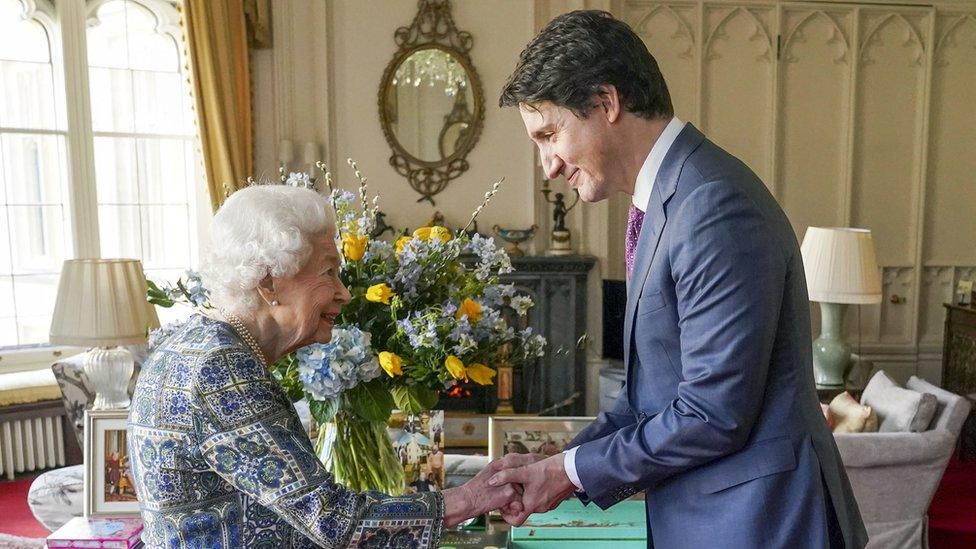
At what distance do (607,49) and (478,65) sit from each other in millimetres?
4787

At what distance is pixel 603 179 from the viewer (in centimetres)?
145

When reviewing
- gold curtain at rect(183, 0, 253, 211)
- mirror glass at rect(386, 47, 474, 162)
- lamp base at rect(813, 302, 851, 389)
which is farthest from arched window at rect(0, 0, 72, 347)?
lamp base at rect(813, 302, 851, 389)

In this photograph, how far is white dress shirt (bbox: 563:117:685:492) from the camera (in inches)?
54.6

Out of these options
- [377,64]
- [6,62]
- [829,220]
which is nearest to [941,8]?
[829,220]

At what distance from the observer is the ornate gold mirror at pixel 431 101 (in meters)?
5.89

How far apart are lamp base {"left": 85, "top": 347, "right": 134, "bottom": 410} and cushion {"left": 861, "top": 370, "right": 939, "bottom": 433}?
3.18 meters

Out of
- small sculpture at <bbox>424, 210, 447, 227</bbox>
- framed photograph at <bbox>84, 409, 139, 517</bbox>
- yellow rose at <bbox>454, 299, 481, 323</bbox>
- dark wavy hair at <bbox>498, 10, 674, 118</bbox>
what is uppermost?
dark wavy hair at <bbox>498, 10, 674, 118</bbox>

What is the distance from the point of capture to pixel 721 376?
1.23 meters

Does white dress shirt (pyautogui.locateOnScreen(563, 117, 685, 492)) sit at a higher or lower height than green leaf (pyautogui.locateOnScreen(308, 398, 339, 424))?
higher

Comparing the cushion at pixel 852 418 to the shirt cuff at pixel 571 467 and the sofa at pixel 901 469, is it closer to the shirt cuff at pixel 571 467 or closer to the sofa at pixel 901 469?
the sofa at pixel 901 469

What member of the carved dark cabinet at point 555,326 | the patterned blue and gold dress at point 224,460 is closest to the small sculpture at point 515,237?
the carved dark cabinet at point 555,326

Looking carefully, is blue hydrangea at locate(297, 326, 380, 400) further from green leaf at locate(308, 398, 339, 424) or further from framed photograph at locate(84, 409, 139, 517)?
framed photograph at locate(84, 409, 139, 517)

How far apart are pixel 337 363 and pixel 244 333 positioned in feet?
0.68

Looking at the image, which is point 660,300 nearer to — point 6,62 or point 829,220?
point 6,62
